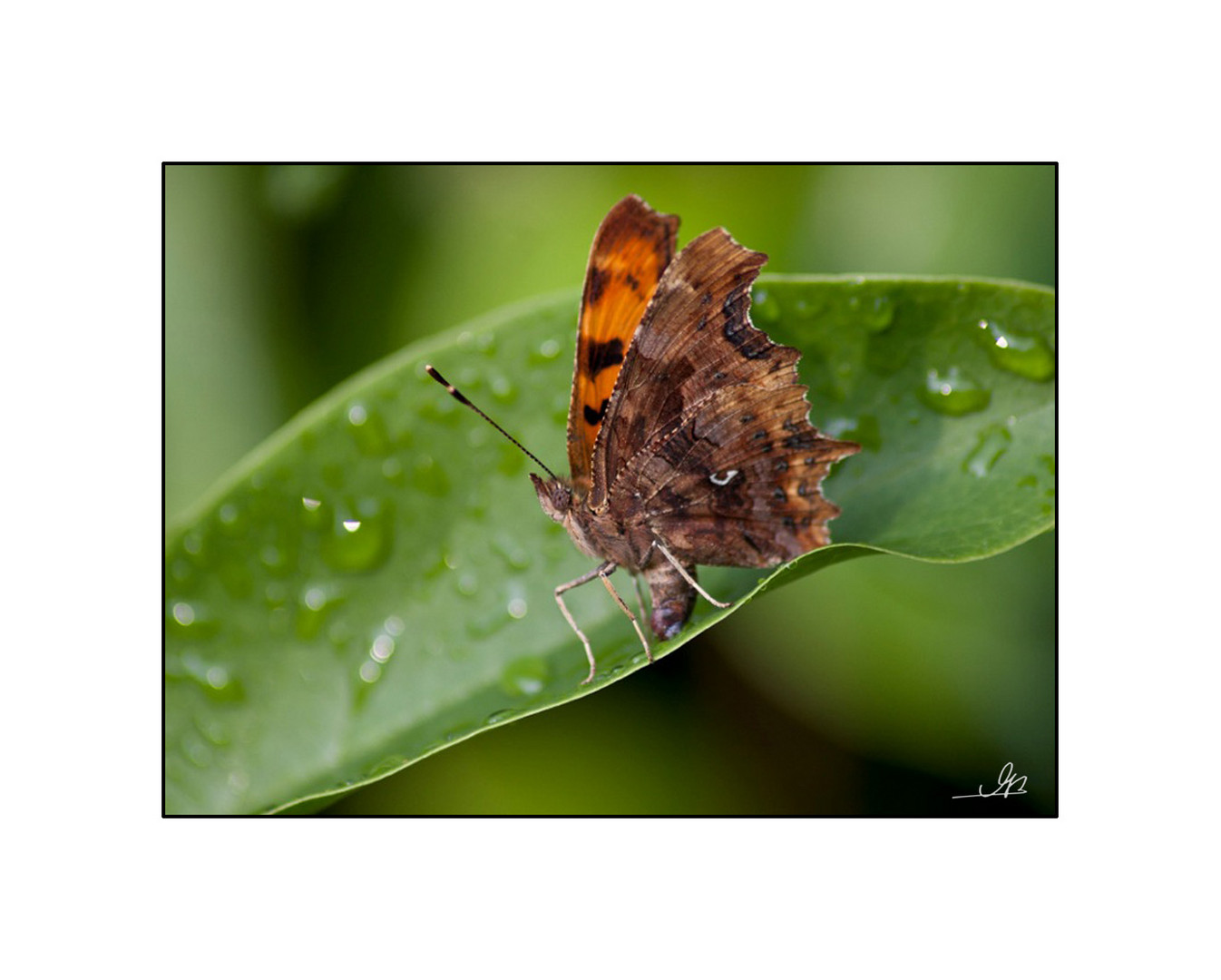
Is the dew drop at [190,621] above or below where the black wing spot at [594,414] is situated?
below

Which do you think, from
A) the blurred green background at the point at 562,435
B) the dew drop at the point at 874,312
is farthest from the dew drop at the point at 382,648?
the dew drop at the point at 874,312

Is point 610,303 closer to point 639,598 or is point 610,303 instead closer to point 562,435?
point 562,435

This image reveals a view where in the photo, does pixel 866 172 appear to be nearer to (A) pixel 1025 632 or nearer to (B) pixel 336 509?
(A) pixel 1025 632

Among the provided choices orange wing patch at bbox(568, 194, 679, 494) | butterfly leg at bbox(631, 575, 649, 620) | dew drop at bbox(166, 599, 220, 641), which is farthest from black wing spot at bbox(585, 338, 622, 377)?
dew drop at bbox(166, 599, 220, 641)

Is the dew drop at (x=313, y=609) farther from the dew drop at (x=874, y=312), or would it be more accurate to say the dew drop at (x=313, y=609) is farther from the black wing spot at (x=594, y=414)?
the dew drop at (x=874, y=312)

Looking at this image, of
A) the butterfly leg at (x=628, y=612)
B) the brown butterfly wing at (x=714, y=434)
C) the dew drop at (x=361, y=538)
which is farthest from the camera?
the dew drop at (x=361, y=538)
